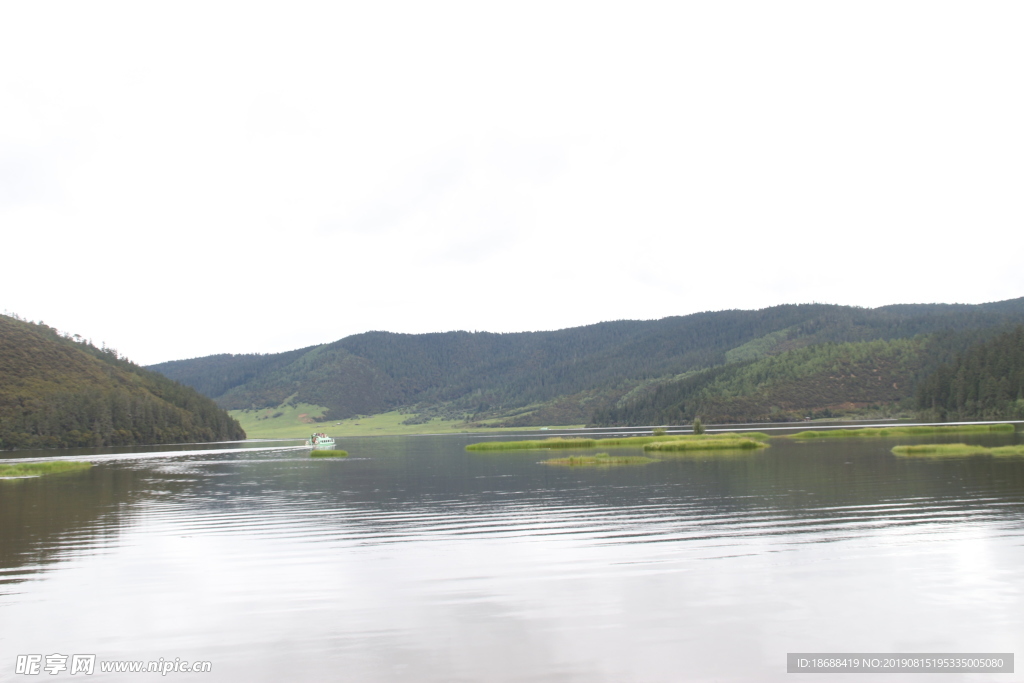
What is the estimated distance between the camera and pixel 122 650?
18.2 meters

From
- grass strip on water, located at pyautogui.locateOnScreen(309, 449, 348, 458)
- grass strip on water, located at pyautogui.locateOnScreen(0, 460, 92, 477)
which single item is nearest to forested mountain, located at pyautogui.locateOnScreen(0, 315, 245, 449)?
grass strip on water, located at pyautogui.locateOnScreen(309, 449, 348, 458)

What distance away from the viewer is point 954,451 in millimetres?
68375

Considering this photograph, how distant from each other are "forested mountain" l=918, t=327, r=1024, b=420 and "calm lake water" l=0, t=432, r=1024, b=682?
11511cm

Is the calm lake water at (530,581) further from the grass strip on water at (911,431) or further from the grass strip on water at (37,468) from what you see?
the grass strip on water at (911,431)

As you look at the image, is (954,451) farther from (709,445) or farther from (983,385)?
(983,385)

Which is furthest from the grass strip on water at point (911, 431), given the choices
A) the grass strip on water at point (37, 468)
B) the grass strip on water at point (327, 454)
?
the grass strip on water at point (37, 468)

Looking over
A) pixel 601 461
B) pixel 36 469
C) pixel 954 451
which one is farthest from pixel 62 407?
pixel 954 451

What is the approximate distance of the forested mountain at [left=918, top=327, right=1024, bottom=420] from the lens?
473ft

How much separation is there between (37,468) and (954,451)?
318 feet

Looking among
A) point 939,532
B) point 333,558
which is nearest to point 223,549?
point 333,558

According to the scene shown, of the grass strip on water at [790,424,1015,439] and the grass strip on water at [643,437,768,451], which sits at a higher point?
the grass strip on water at [643,437,768,451]

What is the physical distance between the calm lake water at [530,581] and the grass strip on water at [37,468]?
34758 millimetres

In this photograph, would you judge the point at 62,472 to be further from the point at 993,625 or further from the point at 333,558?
the point at 993,625

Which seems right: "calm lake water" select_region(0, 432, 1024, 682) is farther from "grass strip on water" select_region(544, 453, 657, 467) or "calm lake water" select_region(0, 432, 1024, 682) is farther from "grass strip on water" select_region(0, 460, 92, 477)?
"grass strip on water" select_region(0, 460, 92, 477)
